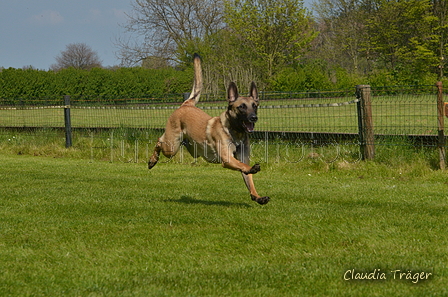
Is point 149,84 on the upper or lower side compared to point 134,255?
upper

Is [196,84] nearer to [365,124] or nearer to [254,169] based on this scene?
[254,169]

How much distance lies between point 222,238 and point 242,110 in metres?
1.92

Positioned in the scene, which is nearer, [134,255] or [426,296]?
[426,296]

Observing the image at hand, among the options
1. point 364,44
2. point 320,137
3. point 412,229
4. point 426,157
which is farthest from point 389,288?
point 364,44

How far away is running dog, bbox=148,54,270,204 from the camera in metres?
6.19

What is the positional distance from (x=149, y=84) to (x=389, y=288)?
31280mm

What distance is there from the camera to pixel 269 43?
32219 mm

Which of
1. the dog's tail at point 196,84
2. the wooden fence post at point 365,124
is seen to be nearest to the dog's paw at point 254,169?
the dog's tail at point 196,84

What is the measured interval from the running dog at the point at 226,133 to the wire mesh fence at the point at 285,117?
3895 mm

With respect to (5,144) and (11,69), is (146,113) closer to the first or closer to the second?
(5,144)

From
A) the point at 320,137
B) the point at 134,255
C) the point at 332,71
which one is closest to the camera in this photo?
the point at 134,255

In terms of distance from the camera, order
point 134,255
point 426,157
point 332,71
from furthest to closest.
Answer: point 332,71 → point 426,157 → point 134,255

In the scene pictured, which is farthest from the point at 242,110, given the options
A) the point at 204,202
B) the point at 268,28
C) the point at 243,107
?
the point at 268,28

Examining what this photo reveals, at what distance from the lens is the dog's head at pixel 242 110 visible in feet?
20.3
